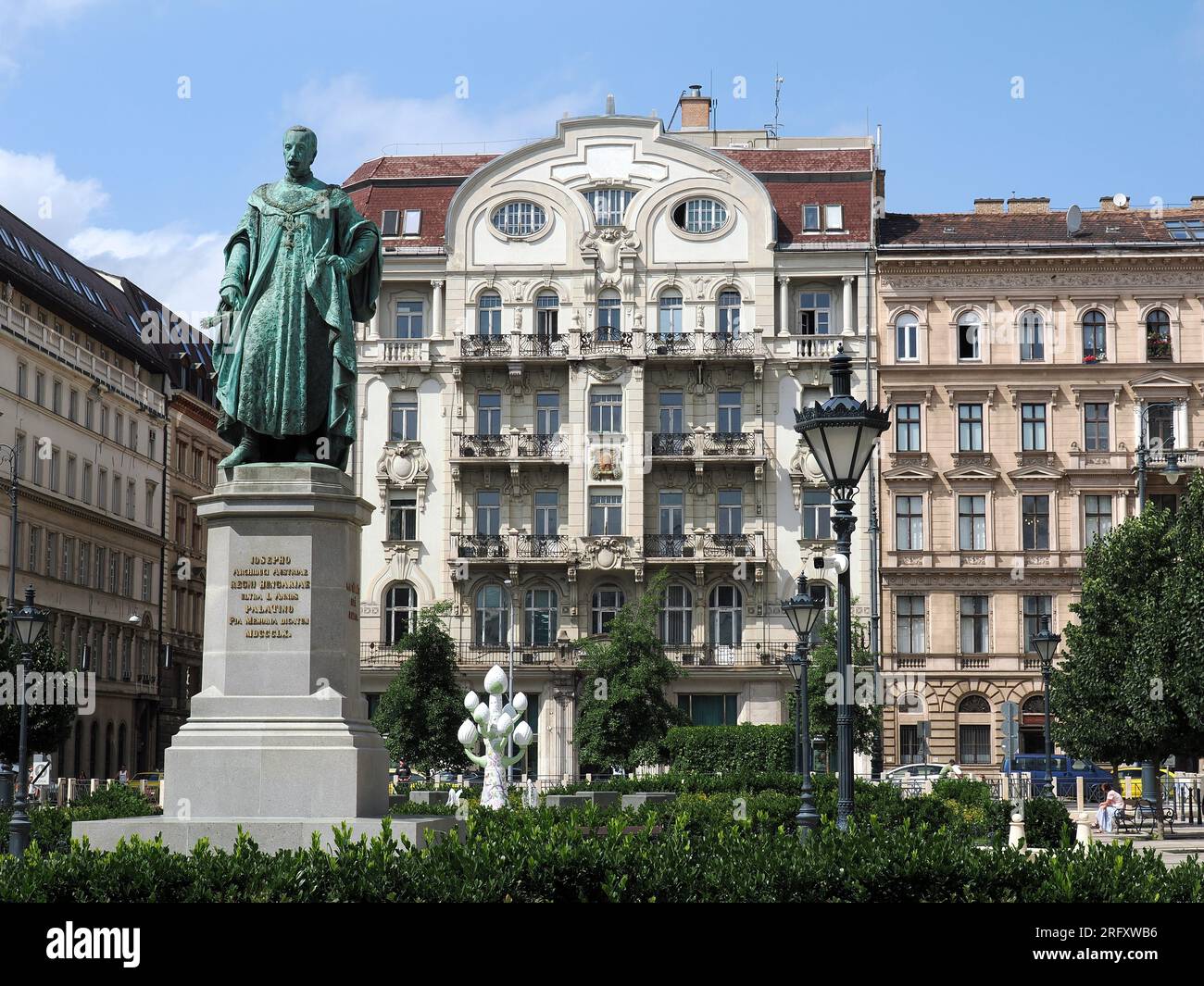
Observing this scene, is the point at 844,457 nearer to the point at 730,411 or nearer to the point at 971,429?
the point at 730,411

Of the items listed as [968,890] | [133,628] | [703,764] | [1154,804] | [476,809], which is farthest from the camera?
[133,628]

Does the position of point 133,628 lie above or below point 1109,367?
below

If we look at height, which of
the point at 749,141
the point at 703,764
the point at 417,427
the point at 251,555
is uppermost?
the point at 749,141

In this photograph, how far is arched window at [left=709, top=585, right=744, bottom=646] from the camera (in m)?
60.7

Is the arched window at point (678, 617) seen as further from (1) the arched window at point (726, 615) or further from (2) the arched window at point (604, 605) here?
(2) the arched window at point (604, 605)

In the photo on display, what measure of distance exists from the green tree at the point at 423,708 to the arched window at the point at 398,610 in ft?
17.1

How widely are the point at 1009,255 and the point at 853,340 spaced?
19.4ft

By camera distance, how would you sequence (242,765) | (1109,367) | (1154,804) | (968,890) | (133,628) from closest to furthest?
1. (968,890)
2. (242,765)
3. (1154,804)
4. (1109,367)
5. (133,628)

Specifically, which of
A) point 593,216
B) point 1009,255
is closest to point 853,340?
point 1009,255

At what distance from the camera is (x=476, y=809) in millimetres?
19141

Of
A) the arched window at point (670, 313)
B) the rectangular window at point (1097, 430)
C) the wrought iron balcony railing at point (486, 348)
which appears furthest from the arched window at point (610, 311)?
the rectangular window at point (1097, 430)

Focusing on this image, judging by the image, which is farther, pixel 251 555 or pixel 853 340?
pixel 853 340

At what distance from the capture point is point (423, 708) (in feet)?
180
